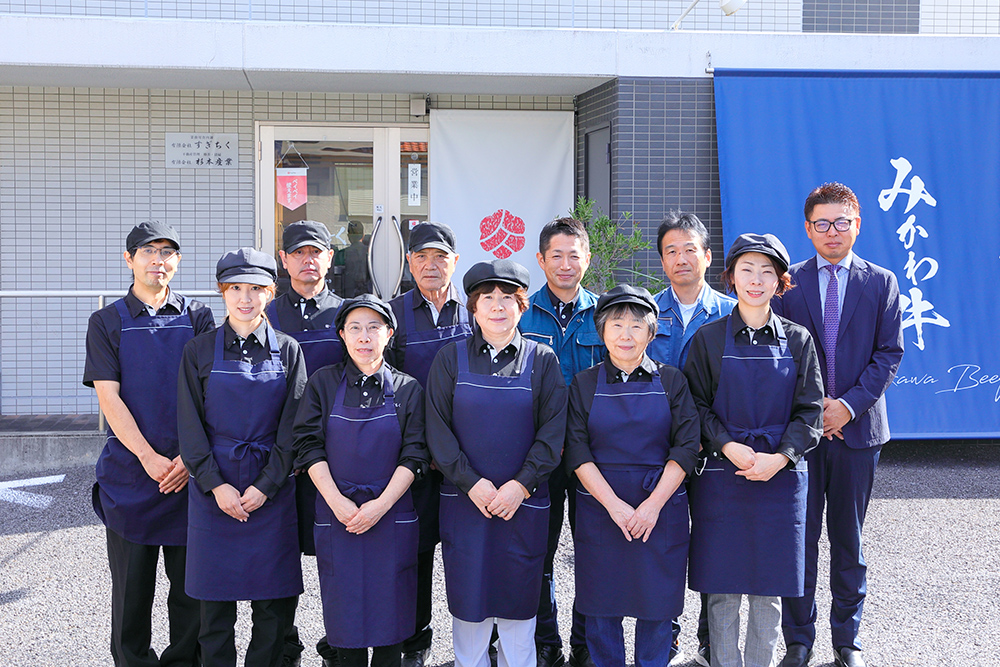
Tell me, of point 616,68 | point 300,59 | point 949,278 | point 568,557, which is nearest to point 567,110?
point 616,68

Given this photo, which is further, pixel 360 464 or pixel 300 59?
pixel 300 59

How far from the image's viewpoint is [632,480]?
3.29 metres

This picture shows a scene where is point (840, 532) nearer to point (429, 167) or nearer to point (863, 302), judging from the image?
point (863, 302)

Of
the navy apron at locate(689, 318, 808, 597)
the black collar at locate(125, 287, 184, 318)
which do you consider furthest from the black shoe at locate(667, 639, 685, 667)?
the black collar at locate(125, 287, 184, 318)

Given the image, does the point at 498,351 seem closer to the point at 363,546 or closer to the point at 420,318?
the point at 420,318

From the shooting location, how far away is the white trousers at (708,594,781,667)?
3.41 meters

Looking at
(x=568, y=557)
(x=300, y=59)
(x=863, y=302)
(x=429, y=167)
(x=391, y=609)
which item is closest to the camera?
(x=391, y=609)

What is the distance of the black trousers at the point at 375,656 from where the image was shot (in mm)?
3326

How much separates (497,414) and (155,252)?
1549 mm

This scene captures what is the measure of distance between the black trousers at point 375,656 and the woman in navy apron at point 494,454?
0.27 m

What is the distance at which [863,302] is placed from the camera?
381 centimetres

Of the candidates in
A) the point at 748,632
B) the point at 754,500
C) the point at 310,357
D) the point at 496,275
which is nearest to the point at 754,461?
the point at 754,500

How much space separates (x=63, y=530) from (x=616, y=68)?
5534mm

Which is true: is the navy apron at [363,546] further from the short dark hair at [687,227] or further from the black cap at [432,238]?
the short dark hair at [687,227]
